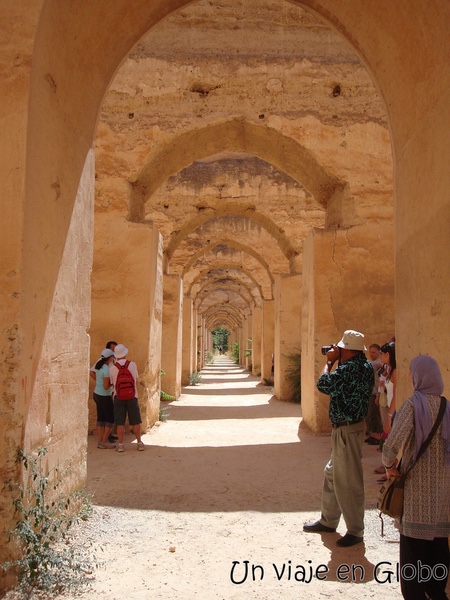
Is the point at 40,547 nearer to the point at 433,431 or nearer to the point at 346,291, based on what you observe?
the point at 433,431

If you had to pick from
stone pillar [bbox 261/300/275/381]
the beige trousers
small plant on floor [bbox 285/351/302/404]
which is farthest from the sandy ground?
stone pillar [bbox 261/300/275/381]

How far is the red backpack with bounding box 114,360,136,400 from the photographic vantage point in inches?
264

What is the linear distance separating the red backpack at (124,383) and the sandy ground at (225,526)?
2.32ft

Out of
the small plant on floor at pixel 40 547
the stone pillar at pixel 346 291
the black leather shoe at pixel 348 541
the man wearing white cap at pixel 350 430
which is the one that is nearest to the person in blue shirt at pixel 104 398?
the stone pillar at pixel 346 291

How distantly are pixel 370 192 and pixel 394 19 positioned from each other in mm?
4365

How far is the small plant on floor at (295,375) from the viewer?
12.1m

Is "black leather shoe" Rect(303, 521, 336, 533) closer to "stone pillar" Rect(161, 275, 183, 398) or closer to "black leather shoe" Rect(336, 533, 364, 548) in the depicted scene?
"black leather shoe" Rect(336, 533, 364, 548)

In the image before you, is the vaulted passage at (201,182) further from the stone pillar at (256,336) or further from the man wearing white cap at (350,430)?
the stone pillar at (256,336)

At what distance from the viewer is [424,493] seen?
2.45 metres

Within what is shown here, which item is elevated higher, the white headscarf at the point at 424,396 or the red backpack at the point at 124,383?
the white headscarf at the point at 424,396

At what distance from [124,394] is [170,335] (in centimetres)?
611

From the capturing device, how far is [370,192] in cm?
807

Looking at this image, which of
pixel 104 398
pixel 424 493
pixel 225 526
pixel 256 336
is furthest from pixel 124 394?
pixel 256 336

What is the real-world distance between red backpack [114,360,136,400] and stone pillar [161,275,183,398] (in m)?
5.82
